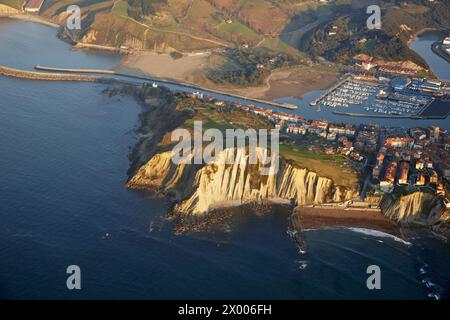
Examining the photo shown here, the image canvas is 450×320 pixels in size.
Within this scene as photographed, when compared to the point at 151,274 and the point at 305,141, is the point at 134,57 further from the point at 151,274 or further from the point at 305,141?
the point at 151,274

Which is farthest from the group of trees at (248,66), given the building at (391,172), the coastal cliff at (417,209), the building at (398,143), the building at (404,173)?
the coastal cliff at (417,209)

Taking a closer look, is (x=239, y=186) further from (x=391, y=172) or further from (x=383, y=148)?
(x=383, y=148)

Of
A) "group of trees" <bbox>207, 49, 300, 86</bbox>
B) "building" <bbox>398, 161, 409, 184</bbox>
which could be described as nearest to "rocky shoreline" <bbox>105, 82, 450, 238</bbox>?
"building" <bbox>398, 161, 409, 184</bbox>

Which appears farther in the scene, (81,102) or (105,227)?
(81,102)

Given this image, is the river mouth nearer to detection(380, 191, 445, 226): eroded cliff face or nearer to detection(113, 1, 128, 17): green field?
detection(380, 191, 445, 226): eroded cliff face

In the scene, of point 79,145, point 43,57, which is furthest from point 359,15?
point 79,145

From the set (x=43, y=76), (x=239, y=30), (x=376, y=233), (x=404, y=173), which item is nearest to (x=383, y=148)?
(x=404, y=173)
